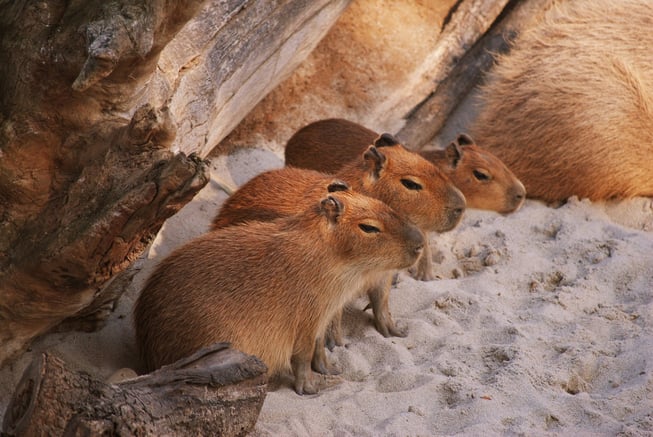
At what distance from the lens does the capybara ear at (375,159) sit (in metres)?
4.68

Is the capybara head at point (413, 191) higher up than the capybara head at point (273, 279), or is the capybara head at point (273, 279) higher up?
the capybara head at point (413, 191)

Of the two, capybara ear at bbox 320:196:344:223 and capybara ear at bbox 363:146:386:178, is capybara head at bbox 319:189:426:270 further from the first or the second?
capybara ear at bbox 363:146:386:178

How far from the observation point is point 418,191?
15.5 feet

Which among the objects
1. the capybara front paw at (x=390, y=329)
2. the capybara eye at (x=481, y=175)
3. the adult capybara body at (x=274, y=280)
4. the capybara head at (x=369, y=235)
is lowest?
the capybara front paw at (x=390, y=329)

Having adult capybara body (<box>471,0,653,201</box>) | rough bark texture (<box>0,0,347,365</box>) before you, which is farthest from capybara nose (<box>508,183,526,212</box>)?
rough bark texture (<box>0,0,347,365</box>)

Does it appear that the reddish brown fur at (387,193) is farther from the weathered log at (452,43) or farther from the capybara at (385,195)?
the weathered log at (452,43)

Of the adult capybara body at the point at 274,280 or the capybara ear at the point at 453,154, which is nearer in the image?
the adult capybara body at the point at 274,280

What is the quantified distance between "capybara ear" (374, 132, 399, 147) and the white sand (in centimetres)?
87

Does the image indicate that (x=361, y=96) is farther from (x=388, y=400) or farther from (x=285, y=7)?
(x=388, y=400)

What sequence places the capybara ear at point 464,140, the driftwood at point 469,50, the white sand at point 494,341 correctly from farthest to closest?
1. the driftwood at point 469,50
2. the capybara ear at point 464,140
3. the white sand at point 494,341

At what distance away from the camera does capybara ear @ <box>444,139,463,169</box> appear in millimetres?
5355

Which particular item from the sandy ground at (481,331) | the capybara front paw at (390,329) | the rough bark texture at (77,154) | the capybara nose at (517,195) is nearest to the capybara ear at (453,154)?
the capybara nose at (517,195)

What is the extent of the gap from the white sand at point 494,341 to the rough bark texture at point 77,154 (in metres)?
0.56

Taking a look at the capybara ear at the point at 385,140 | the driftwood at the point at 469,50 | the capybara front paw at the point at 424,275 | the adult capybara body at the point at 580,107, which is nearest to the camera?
the capybara ear at the point at 385,140
